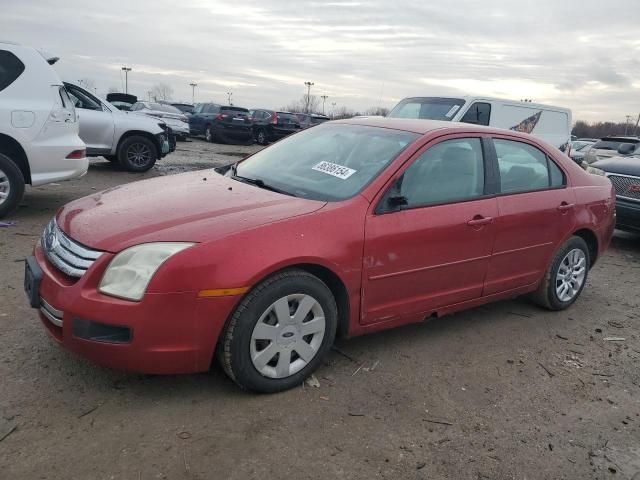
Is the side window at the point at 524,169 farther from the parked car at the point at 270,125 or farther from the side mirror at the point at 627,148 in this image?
the parked car at the point at 270,125

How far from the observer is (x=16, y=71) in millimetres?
6121

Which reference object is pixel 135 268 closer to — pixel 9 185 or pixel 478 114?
pixel 9 185

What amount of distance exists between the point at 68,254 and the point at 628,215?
272 inches

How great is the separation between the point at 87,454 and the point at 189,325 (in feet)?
2.34

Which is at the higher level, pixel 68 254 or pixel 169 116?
pixel 169 116

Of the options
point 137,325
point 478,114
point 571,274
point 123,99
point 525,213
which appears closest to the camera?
point 137,325

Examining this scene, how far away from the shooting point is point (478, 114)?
10.6m

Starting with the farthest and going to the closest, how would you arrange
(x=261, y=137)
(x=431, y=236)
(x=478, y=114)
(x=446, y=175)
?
(x=261, y=137), (x=478, y=114), (x=446, y=175), (x=431, y=236)

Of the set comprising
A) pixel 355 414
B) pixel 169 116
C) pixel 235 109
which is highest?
pixel 235 109

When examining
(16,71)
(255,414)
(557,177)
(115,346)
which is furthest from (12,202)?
A: (557,177)

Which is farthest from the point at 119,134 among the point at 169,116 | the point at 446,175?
the point at 169,116

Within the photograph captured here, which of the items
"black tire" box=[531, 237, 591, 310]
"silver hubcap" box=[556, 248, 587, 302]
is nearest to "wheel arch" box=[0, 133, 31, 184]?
"black tire" box=[531, 237, 591, 310]

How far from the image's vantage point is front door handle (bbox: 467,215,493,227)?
3.74 metres

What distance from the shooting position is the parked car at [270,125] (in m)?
23.6
